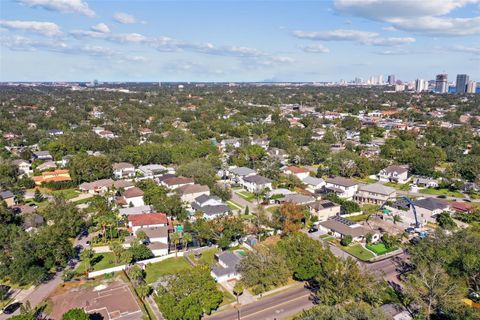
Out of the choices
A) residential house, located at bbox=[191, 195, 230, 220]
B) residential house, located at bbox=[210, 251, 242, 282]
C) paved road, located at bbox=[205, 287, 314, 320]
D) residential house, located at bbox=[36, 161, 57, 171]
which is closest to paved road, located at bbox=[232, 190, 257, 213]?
residential house, located at bbox=[191, 195, 230, 220]

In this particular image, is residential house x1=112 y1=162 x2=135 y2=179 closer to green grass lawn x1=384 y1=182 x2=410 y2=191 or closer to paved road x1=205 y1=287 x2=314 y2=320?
paved road x1=205 y1=287 x2=314 y2=320

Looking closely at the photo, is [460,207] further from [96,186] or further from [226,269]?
[96,186]

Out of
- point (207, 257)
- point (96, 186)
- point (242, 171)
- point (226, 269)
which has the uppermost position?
point (242, 171)

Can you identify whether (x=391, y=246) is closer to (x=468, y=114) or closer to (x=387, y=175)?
(x=387, y=175)

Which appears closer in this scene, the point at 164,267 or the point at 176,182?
the point at 164,267

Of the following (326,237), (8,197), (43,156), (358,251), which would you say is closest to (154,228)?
(326,237)

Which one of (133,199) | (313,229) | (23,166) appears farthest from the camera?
(23,166)

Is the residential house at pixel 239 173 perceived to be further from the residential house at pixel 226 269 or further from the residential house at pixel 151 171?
the residential house at pixel 226 269
